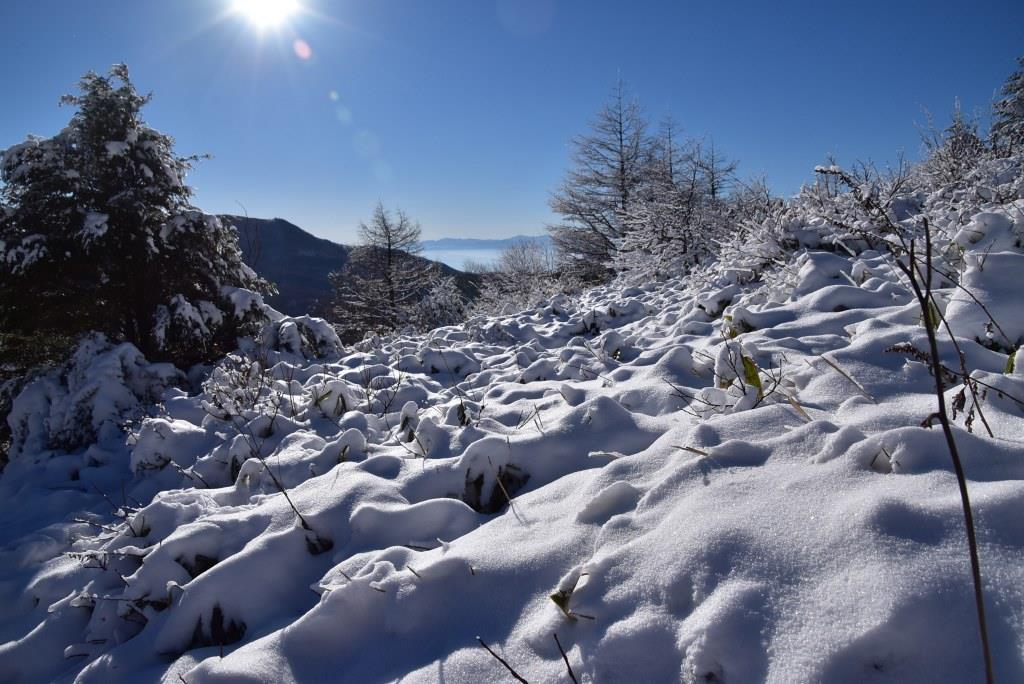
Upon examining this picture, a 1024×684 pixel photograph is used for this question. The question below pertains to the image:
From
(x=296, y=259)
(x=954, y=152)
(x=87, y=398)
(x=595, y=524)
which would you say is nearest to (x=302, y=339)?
(x=87, y=398)

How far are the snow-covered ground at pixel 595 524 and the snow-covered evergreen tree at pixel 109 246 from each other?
220 centimetres

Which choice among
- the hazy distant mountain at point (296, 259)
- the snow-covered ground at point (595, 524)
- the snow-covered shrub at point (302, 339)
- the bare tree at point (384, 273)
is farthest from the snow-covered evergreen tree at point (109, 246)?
the hazy distant mountain at point (296, 259)

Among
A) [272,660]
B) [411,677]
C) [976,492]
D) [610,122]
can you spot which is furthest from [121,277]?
→ [610,122]

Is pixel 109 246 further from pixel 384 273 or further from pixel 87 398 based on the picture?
pixel 384 273

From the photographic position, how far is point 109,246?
5004 mm

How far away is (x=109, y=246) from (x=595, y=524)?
591 centimetres

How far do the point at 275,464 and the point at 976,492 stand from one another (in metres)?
2.64

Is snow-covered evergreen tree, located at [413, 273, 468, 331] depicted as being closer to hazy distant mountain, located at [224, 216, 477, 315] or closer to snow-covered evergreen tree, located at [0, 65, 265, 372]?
snow-covered evergreen tree, located at [0, 65, 265, 372]

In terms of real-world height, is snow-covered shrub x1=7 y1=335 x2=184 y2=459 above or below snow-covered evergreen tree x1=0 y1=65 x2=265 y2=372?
below

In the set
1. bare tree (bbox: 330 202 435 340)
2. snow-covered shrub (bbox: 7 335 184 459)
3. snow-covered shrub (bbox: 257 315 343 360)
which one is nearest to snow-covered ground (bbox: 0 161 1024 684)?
snow-covered shrub (bbox: 7 335 184 459)

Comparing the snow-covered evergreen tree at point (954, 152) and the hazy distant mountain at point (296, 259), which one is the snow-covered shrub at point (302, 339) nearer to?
the snow-covered evergreen tree at point (954, 152)

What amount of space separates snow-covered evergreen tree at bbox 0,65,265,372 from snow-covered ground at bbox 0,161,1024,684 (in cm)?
220

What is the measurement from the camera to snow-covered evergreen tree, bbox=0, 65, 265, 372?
15.5ft

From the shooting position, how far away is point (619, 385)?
261 cm
